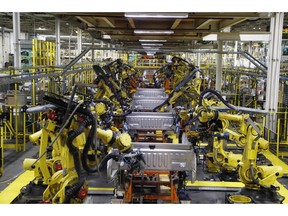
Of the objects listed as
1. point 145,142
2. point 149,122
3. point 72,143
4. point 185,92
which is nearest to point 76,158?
point 72,143

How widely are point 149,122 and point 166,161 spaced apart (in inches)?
145

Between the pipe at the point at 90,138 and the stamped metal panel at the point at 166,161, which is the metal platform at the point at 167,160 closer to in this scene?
the stamped metal panel at the point at 166,161

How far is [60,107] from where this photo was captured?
4406 millimetres

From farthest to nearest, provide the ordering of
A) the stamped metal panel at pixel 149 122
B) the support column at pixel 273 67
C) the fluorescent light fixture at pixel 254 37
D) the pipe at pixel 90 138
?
1. the stamped metal panel at pixel 149 122
2. the fluorescent light fixture at pixel 254 37
3. the support column at pixel 273 67
4. the pipe at pixel 90 138

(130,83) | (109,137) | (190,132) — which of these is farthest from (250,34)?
(130,83)

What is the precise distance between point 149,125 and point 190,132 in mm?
1081

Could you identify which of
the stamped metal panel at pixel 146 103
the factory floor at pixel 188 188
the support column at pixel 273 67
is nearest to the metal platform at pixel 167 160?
the factory floor at pixel 188 188

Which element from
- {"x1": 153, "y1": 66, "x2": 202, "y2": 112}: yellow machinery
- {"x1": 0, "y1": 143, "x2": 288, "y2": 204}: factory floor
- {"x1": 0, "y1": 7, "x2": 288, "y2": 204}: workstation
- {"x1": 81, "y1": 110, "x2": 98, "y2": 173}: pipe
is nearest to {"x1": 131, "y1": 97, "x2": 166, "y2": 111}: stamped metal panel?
{"x1": 0, "y1": 7, "x2": 288, "y2": 204}: workstation

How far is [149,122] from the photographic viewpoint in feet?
29.7

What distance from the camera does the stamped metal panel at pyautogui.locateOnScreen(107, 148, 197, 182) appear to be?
530cm

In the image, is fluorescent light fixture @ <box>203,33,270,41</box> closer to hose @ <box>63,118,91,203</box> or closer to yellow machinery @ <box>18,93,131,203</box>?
yellow machinery @ <box>18,93,131,203</box>

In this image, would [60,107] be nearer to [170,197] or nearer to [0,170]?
[170,197]

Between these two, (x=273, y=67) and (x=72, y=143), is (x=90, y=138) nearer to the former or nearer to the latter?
(x=72, y=143)

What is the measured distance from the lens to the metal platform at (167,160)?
530 centimetres
